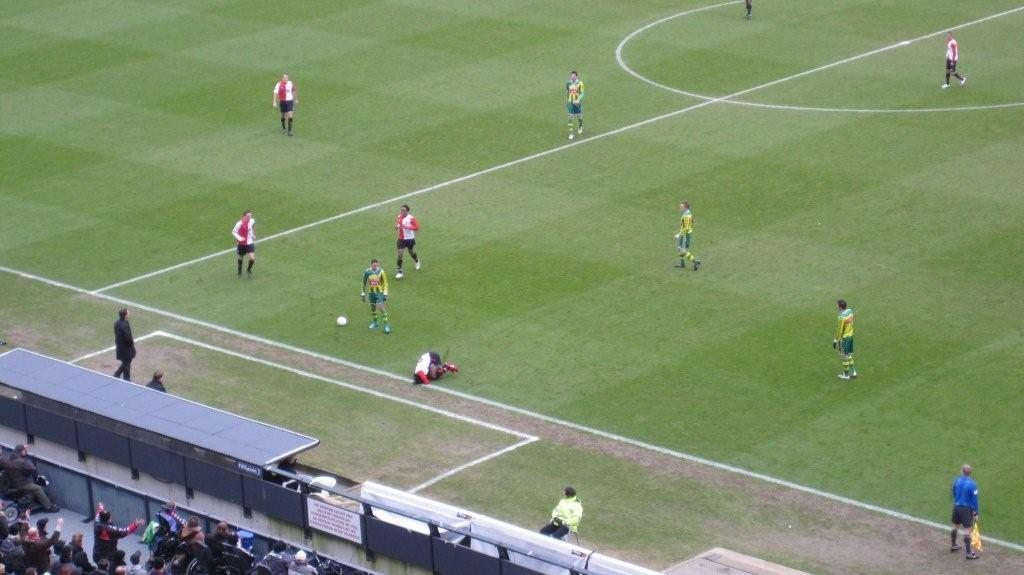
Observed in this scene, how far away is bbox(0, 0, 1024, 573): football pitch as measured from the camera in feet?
98.3

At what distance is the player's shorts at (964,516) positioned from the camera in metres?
26.1

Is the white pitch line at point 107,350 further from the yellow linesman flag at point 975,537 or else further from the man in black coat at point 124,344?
the yellow linesman flag at point 975,537

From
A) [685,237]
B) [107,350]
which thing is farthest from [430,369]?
[685,237]

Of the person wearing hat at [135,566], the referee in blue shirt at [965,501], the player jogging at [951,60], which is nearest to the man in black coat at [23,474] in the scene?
→ the person wearing hat at [135,566]

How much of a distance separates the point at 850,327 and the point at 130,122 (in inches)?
1004

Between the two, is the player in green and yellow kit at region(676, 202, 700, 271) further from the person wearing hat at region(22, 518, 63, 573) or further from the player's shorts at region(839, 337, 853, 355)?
the person wearing hat at region(22, 518, 63, 573)

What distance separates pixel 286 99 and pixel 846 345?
21.1m

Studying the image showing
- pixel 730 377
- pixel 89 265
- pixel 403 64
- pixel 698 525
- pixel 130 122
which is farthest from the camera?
pixel 403 64

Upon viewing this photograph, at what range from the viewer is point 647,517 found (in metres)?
28.1

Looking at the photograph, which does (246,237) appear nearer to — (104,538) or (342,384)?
(342,384)

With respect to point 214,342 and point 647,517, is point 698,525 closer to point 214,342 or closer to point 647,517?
point 647,517

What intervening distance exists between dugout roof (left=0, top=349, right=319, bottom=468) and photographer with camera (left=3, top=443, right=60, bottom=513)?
106cm

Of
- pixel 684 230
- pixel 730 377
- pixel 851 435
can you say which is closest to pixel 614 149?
pixel 684 230

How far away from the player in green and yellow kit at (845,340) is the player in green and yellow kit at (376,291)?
9506 mm
